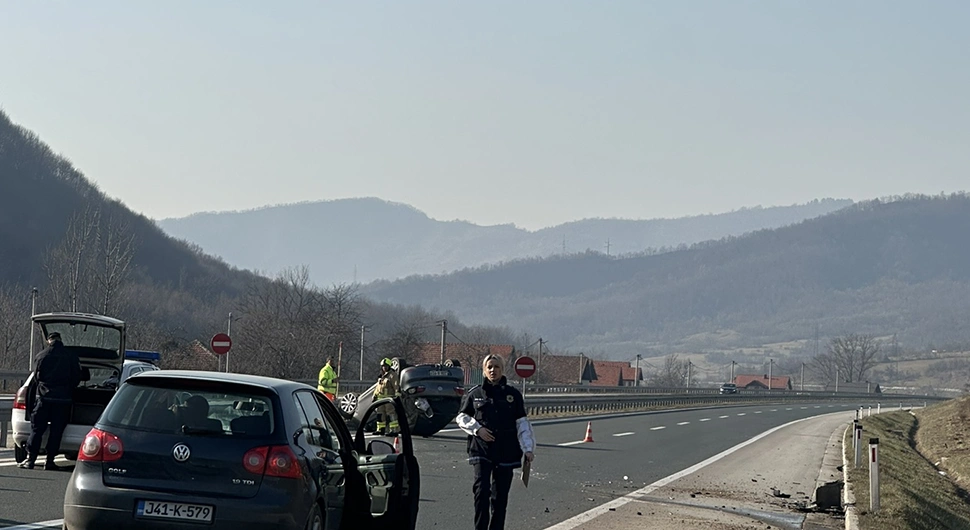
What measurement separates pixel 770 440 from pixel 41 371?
994 inches

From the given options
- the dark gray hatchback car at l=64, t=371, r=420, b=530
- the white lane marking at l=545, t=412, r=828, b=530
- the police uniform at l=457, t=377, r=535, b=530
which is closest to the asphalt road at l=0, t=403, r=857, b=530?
the white lane marking at l=545, t=412, r=828, b=530

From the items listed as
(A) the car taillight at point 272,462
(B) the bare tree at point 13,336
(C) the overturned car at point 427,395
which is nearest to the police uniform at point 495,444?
(A) the car taillight at point 272,462

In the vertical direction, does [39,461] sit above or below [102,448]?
below

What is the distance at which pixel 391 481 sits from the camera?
10.1 m

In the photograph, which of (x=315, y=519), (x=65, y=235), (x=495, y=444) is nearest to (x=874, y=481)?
(x=495, y=444)

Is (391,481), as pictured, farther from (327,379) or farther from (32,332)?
(327,379)

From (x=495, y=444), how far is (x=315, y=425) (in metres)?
2.11

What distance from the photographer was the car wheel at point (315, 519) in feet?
29.6

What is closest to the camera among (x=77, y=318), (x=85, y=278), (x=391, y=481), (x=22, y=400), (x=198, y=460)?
(x=198, y=460)

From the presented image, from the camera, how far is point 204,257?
524ft

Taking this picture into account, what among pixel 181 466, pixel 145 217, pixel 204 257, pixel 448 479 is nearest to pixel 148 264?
pixel 145 217

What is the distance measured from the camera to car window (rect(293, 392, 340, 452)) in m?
9.37

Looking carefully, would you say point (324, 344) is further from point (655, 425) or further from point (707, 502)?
point (707, 502)

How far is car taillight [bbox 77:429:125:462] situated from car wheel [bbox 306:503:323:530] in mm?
1351
